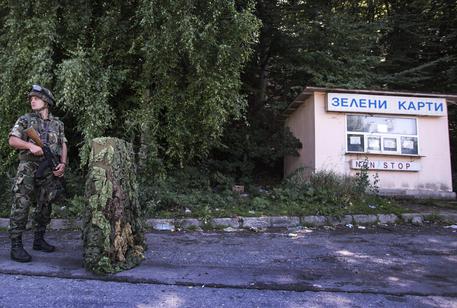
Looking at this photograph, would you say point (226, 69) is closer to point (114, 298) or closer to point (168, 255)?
point (168, 255)

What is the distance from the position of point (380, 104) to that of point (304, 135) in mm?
2358

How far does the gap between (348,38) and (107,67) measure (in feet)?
28.0

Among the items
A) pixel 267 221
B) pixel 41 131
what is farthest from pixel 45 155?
pixel 267 221

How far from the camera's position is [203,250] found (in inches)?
233

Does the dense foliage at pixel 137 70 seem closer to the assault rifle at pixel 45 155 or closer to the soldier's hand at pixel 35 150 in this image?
the assault rifle at pixel 45 155

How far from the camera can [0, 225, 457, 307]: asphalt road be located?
3904mm

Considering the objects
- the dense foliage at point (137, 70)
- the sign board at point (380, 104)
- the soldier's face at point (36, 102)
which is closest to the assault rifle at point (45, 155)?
the soldier's face at point (36, 102)

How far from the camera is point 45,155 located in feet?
17.0

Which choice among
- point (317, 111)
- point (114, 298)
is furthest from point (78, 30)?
point (114, 298)

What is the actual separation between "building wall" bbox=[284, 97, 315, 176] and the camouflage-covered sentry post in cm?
756

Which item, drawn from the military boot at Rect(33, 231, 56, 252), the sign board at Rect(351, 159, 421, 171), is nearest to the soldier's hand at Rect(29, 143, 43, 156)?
the military boot at Rect(33, 231, 56, 252)

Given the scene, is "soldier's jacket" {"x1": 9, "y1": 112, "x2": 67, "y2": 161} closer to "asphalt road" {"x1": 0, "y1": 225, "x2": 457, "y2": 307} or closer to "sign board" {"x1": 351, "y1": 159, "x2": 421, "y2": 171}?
"asphalt road" {"x1": 0, "y1": 225, "x2": 457, "y2": 307}

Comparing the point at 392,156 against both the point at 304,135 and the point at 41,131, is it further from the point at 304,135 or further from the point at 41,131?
the point at 41,131

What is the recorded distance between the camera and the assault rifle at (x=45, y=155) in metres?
5.04
